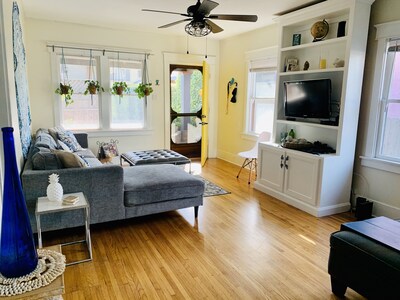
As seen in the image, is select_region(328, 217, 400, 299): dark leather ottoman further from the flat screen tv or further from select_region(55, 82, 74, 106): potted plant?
select_region(55, 82, 74, 106): potted plant

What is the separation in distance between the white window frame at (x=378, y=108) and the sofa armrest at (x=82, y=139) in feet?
13.8

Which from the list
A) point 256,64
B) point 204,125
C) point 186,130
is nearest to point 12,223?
point 256,64

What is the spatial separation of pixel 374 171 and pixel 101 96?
14.7ft

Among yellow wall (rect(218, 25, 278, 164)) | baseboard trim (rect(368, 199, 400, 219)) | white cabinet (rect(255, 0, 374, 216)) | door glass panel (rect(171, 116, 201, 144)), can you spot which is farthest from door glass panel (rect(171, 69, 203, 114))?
baseboard trim (rect(368, 199, 400, 219))

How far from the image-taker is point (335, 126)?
11.7ft

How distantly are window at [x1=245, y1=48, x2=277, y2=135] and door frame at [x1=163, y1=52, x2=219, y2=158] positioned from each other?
107 centimetres

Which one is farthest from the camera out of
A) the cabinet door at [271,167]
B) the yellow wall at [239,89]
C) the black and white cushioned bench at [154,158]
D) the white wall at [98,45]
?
the yellow wall at [239,89]

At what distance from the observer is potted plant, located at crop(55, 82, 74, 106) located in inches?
200

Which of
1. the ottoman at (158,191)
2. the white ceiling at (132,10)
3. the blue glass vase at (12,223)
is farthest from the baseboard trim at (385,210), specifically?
the blue glass vase at (12,223)

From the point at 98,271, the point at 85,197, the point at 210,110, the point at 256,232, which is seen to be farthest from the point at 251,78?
the point at 98,271

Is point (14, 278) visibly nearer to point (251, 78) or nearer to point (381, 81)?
point (381, 81)

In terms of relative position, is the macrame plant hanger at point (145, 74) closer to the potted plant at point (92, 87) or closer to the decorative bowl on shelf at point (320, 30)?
the potted plant at point (92, 87)

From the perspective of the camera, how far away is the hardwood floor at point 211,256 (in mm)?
2180

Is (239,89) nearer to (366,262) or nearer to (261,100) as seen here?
(261,100)
